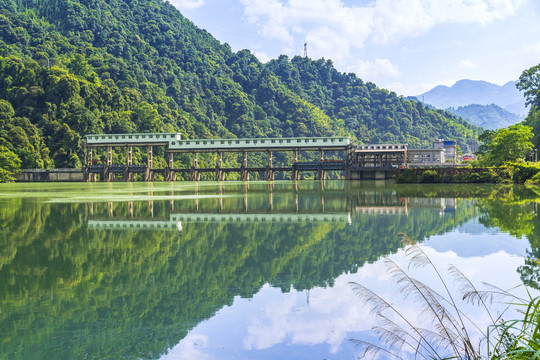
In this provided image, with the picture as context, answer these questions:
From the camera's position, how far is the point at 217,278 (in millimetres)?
6473

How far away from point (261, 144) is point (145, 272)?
5633cm

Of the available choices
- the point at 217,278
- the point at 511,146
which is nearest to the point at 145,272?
the point at 217,278

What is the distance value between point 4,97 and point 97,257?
255 ft

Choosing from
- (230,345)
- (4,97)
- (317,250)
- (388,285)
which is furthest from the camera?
(4,97)

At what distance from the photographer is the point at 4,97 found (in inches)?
2921

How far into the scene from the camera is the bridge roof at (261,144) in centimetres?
6100

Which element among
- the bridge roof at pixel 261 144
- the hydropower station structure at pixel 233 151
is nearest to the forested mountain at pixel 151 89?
the hydropower station structure at pixel 233 151

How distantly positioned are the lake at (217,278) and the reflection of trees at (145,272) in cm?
2

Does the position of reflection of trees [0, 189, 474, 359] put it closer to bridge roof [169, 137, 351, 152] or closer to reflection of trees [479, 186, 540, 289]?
reflection of trees [479, 186, 540, 289]

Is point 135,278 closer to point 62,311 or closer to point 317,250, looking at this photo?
point 62,311

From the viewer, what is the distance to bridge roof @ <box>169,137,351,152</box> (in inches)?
2402

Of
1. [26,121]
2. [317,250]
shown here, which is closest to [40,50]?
[26,121]

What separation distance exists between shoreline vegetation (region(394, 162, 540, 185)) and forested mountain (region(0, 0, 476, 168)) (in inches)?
1895

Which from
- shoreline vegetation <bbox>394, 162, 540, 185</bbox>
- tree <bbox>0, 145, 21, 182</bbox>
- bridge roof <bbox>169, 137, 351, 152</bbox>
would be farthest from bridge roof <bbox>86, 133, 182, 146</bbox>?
shoreline vegetation <bbox>394, 162, 540, 185</bbox>
